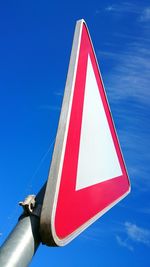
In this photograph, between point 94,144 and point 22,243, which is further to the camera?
point 94,144

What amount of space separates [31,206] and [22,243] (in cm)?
13

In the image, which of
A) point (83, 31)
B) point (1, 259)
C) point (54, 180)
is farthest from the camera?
point (83, 31)

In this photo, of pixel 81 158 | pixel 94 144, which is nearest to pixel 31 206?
pixel 81 158

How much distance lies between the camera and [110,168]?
1.57 metres

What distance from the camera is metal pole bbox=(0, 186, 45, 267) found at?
→ 2.95 feet

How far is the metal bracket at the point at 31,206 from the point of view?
104cm

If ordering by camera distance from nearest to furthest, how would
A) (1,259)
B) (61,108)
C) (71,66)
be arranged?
(1,259) → (61,108) → (71,66)

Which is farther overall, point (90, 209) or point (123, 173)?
point (123, 173)

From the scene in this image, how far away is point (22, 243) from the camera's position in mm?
956

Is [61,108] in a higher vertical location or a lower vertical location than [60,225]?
higher

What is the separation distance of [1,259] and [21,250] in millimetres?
70

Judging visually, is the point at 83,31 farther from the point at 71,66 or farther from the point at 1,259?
the point at 1,259

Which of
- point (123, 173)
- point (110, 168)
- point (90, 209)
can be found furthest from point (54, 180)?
point (123, 173)

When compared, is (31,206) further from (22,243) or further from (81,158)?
(81,158)
